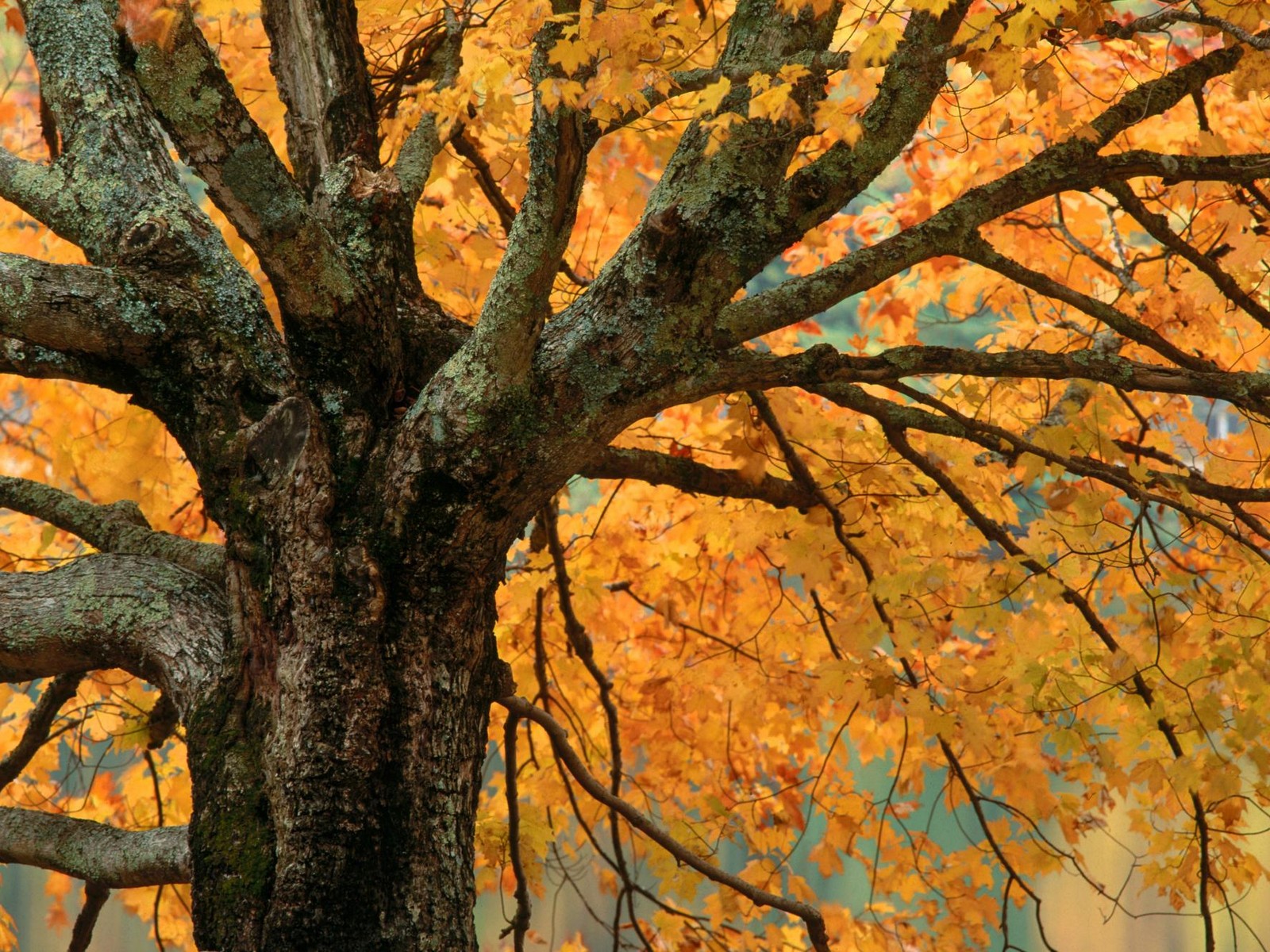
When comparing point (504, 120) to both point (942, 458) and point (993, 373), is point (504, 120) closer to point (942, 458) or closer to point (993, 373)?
point (942, 458)

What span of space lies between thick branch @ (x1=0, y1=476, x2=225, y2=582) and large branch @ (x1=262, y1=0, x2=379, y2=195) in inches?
31.6

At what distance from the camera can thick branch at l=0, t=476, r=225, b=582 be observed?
219 cm

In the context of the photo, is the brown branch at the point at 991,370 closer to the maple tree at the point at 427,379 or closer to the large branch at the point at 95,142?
the maple tree at the point at 427,379

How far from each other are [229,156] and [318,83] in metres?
0.64

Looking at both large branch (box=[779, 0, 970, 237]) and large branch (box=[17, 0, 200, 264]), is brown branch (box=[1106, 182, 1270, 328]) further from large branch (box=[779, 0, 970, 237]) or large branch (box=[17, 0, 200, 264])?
large branch (box=[17, 0, 200, 264])

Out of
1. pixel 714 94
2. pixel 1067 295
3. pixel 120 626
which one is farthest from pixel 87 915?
pixel 1067 295

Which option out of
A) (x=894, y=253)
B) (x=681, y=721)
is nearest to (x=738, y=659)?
(x=681, y=721)

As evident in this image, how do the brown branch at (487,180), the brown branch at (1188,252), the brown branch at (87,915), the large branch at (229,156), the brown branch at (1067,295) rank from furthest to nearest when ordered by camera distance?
the brown branch at (487,180), the brown branch at (87,915), the brown branch at (1188,252), the brown branch at (1067,295), the large branch at (229,156)

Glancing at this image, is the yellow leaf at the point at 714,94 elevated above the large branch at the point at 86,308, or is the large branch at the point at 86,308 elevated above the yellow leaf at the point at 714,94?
the yellow leaf at the point at 714,94

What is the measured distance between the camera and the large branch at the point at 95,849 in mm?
1931

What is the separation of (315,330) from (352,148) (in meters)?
0.65

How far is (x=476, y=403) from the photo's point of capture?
1.79 metres

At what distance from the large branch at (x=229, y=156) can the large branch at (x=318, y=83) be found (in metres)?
0.50

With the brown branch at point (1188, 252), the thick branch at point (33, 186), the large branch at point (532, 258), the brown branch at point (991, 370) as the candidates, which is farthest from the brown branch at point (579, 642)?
the brown branch at point (1188, 252)
